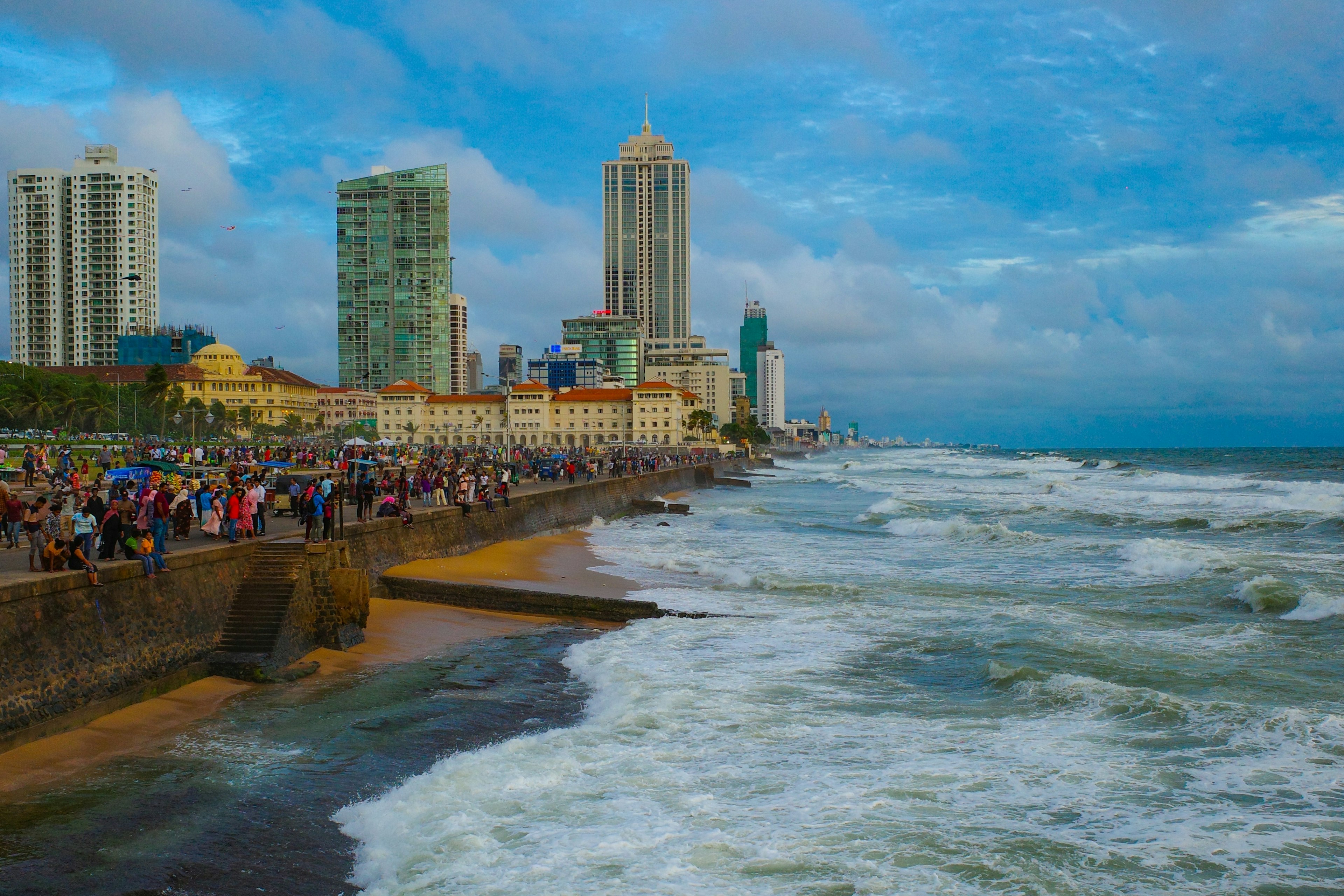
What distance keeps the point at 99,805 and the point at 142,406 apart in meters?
89.8

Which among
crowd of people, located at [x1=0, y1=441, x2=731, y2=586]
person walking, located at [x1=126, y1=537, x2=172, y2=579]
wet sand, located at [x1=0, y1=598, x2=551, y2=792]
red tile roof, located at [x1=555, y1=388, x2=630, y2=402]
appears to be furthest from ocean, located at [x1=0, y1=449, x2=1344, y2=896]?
red tile roof, located at [x1=555, y1=388, x2=630, y2=402]

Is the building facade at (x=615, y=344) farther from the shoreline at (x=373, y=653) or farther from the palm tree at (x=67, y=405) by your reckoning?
the shoreline at (x=373, y=653)

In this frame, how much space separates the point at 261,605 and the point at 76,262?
169394 mm

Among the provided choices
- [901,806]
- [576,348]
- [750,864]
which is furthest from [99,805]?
[576,348]

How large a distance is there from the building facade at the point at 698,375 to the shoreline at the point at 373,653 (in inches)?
6461

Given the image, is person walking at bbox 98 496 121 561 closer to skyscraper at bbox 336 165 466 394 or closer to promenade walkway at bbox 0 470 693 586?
promenade walkway at bbox 0 470 693 586

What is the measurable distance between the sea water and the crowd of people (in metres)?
5.76

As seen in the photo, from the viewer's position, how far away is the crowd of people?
465 inches

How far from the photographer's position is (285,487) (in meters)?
22.1

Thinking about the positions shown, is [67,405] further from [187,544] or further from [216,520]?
[187,544]

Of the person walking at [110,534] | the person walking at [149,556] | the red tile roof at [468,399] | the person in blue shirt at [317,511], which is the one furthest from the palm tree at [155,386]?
the person walking at [149,556]

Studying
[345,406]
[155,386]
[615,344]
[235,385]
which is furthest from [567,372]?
[155,386]

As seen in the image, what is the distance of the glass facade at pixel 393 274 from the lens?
546ft

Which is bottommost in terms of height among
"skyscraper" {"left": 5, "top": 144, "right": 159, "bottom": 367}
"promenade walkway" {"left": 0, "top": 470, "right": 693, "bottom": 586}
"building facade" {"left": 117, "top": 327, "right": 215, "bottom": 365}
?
"promenade walkway" {"left": 0, "top": 470, "right": 693, "bottom": 586}
